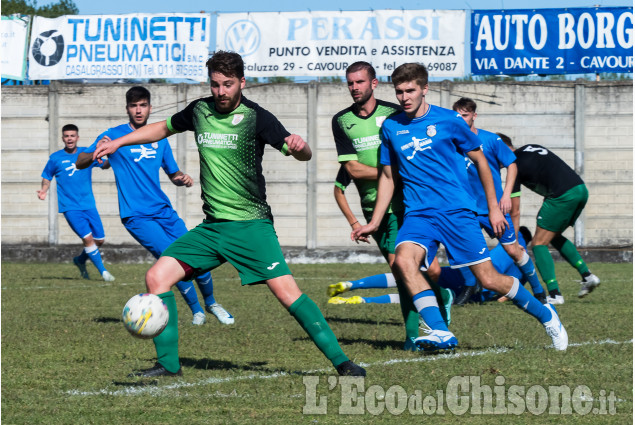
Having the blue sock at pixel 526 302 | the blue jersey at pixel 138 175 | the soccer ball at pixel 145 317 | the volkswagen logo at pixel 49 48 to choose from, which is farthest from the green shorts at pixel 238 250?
the volkswagen logo at pixel 49 48

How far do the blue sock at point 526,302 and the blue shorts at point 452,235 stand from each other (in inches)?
13.2

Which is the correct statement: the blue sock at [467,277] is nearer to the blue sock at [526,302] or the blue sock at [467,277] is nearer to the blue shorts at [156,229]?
the blue shorts at [156,229]

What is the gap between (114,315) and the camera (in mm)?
10289

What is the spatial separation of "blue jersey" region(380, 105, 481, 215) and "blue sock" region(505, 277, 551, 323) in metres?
0.70

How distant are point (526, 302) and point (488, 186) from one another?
90 centimetres

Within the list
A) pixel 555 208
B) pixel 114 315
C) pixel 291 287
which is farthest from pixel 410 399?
pixel 555 208

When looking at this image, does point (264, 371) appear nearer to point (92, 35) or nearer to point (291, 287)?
point (291, 287)

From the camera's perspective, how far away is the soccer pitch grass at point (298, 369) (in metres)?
5.24

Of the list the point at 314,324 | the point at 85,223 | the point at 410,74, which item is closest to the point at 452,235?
the point at 410,74

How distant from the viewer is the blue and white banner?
20.7m

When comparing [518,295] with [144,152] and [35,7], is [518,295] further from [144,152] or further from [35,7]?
[35,7]

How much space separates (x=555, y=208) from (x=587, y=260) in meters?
9.64

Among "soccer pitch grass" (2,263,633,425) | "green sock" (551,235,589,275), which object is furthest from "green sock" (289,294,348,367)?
"green sock" (551,235,589,275)

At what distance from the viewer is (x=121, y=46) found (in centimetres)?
2172
